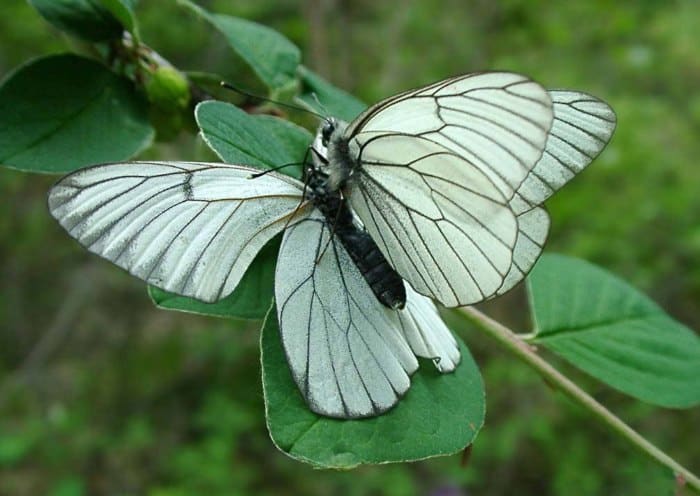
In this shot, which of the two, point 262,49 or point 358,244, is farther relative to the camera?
point 262,49

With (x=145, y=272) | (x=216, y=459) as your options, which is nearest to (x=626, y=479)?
(x=216, y=459)

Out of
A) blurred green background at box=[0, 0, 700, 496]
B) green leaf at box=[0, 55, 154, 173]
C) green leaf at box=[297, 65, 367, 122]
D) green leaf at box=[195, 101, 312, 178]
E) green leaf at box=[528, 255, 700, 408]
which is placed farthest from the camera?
blurred green background at box=[0, 0, 700, 496]

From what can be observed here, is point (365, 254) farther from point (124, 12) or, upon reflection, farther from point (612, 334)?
point (612, 334)

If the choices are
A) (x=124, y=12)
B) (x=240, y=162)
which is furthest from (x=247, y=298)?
(x=124, y=12)

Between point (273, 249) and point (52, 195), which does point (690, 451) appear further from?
point (52, 195)

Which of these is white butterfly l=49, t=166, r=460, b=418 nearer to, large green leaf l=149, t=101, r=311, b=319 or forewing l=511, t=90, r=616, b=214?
A: large green leaf l=149, t=101, r=311, b=319

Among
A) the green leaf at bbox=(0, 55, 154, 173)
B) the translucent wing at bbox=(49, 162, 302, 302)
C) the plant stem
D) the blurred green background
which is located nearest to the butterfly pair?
the translucent wing at bbox=(49, 162, 302, 302)
